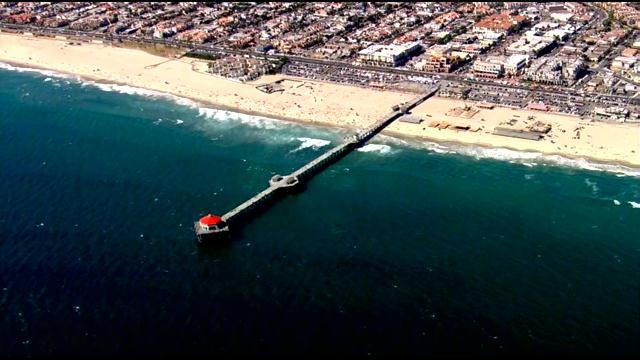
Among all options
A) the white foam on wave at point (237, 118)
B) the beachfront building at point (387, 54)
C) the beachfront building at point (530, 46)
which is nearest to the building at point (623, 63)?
the beachfront building at point (530, 46)

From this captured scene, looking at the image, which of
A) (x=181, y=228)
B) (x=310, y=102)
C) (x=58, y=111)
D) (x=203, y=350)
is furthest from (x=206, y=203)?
(x=58, y=111)

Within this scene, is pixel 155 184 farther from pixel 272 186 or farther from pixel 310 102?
pixel 310 102

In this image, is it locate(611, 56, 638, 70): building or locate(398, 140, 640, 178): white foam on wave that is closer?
locate(398, 140, 640, 178): white foam on wave

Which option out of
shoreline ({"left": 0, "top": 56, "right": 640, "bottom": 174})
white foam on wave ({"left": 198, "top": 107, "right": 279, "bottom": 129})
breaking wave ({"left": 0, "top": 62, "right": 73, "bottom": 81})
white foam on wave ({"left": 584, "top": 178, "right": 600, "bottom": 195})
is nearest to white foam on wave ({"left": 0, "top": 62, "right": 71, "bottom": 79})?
breaking wave ({"left": 0, "top": 62, "right": 73, "bottom": 81})

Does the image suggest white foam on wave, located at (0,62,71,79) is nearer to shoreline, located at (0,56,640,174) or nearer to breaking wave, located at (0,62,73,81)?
breaking wave, located at (0,62,73,81)

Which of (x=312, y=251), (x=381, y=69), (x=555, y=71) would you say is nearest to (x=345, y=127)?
(x=381, y=69)

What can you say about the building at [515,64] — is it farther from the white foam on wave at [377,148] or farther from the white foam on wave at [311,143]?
the white foam on wave at [311,143]
